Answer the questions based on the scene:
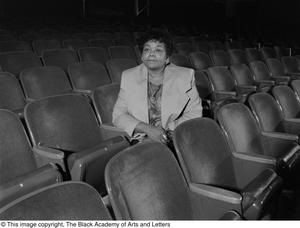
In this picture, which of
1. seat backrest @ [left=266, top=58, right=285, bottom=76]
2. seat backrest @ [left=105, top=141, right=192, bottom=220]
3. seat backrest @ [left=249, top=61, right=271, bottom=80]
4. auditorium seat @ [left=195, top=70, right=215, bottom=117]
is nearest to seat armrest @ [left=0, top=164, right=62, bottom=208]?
seat backrest @ [left=105, top=141, right=192, bottom=220]

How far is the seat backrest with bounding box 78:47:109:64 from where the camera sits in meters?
1.88

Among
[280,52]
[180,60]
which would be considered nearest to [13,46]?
[180,60]

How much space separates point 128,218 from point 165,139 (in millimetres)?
369

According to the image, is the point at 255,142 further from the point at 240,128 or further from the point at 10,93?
the point at 10,93

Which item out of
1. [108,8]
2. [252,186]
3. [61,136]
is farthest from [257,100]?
[108,8]

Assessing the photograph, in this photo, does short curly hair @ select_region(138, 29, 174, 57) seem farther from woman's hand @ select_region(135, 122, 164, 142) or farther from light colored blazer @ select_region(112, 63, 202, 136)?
woman's hand @ select_region(135, 122, 164, 142)

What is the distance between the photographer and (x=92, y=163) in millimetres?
734

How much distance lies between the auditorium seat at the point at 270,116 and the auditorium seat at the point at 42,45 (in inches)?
55.6

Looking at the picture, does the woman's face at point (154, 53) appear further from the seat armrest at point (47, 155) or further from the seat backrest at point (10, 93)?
the seat backrest at point (10, 93)

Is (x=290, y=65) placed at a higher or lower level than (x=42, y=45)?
lower

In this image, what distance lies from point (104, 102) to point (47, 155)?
0.35 metres

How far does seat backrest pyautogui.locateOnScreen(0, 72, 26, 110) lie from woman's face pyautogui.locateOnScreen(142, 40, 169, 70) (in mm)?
542

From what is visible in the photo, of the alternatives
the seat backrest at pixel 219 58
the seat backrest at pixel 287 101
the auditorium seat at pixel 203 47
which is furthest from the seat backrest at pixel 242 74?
the auditorium seat at pixel 203 47

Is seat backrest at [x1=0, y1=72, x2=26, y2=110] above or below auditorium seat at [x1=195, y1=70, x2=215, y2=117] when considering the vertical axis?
above
